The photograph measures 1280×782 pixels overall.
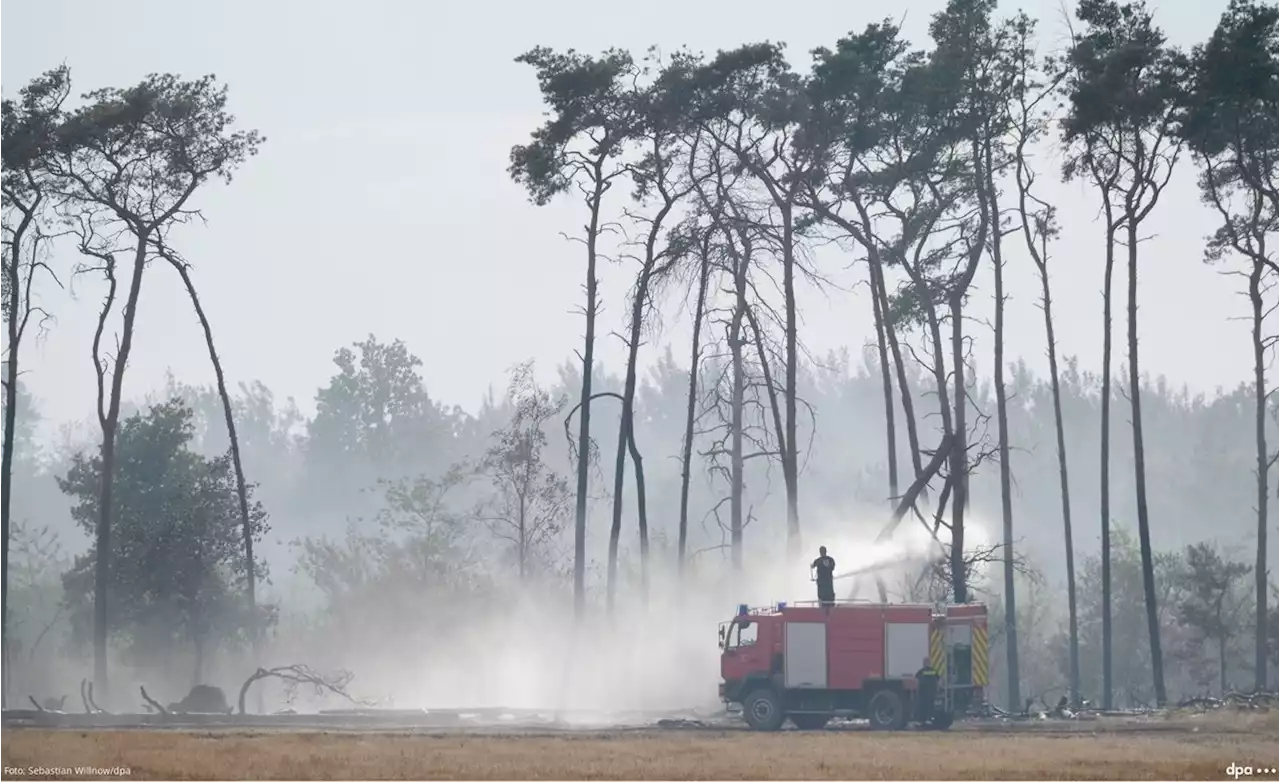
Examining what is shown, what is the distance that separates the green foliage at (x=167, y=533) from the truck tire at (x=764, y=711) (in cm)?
2781

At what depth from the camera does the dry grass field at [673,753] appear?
24.5 metres

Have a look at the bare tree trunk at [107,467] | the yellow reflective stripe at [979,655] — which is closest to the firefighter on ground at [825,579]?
the yellow reflective stripe at [979,655]

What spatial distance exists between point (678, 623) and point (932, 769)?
1220 inches

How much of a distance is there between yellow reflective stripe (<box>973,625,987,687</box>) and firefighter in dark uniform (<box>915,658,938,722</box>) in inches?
61.3

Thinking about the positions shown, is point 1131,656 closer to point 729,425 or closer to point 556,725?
point 729,425

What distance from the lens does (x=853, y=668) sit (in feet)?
116

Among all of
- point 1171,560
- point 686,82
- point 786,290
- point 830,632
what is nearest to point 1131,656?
point 1171,560

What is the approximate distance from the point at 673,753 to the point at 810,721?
28.3 ft

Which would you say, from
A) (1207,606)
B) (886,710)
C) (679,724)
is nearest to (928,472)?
(886,710)

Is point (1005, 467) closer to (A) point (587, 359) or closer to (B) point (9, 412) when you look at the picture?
(A) point (587, 359)

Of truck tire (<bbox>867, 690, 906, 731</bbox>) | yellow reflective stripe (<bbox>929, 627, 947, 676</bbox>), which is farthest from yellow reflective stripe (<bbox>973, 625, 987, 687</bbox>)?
truck tire (<bbox>867, 690, 906, 731</bbox>)

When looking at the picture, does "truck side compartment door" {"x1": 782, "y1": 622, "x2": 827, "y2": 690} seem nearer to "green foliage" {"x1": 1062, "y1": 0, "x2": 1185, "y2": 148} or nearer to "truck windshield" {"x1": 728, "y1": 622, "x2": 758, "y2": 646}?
"truck windshield" {"x1": 728, "y1": 622, "x2": 758, "y2": 646}

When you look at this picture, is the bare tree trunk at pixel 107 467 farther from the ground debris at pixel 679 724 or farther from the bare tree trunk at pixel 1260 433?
the bare tree trunk at pixel 1260 433

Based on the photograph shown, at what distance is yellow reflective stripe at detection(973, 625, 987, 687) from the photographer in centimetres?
3609
